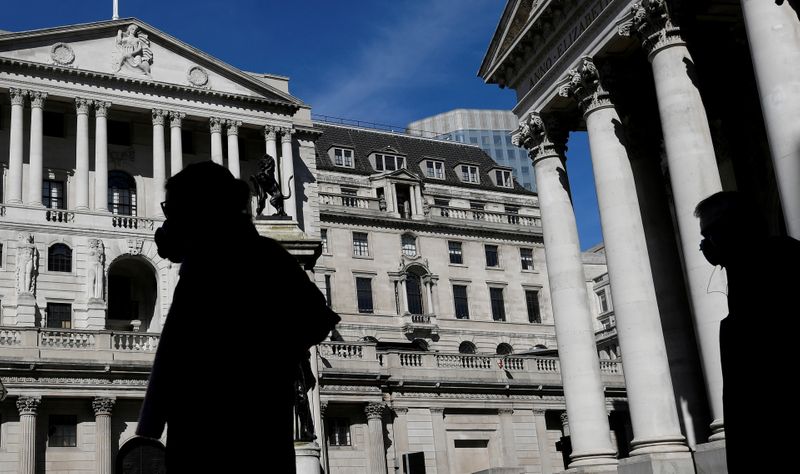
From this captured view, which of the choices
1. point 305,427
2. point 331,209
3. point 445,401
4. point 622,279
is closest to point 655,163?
point 622,279

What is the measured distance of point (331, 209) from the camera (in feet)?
229

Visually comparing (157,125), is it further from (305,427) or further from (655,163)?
(305,427)


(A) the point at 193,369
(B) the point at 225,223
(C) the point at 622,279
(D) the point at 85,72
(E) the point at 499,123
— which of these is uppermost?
(E) the point at 499,123

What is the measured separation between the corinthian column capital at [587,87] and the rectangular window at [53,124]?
39299 mm

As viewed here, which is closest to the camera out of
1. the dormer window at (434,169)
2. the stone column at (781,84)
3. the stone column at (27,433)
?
the stone column at (781,84)

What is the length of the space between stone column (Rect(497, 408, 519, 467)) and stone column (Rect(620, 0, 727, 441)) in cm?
2915

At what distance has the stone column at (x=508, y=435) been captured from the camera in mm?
50406

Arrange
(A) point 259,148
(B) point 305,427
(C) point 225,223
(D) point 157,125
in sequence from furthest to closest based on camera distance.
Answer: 1. (A) point 259,148
2. (D) point 157,125
3. (B) point 305,427
4. (C) point 225,223

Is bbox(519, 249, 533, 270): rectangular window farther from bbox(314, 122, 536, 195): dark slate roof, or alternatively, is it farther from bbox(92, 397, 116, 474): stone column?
bbox(92, 397, 116, 474): stone column

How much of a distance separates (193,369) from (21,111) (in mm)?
53828

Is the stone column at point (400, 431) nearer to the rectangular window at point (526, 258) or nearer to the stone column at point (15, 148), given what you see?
the stone column at point (15, 148)

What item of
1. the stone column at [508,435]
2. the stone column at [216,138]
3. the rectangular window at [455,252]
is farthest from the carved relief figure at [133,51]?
the stone column at [508,435]

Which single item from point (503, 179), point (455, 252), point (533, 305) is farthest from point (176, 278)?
point (503, 179)

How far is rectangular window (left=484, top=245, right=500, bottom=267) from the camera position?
76000 mm
